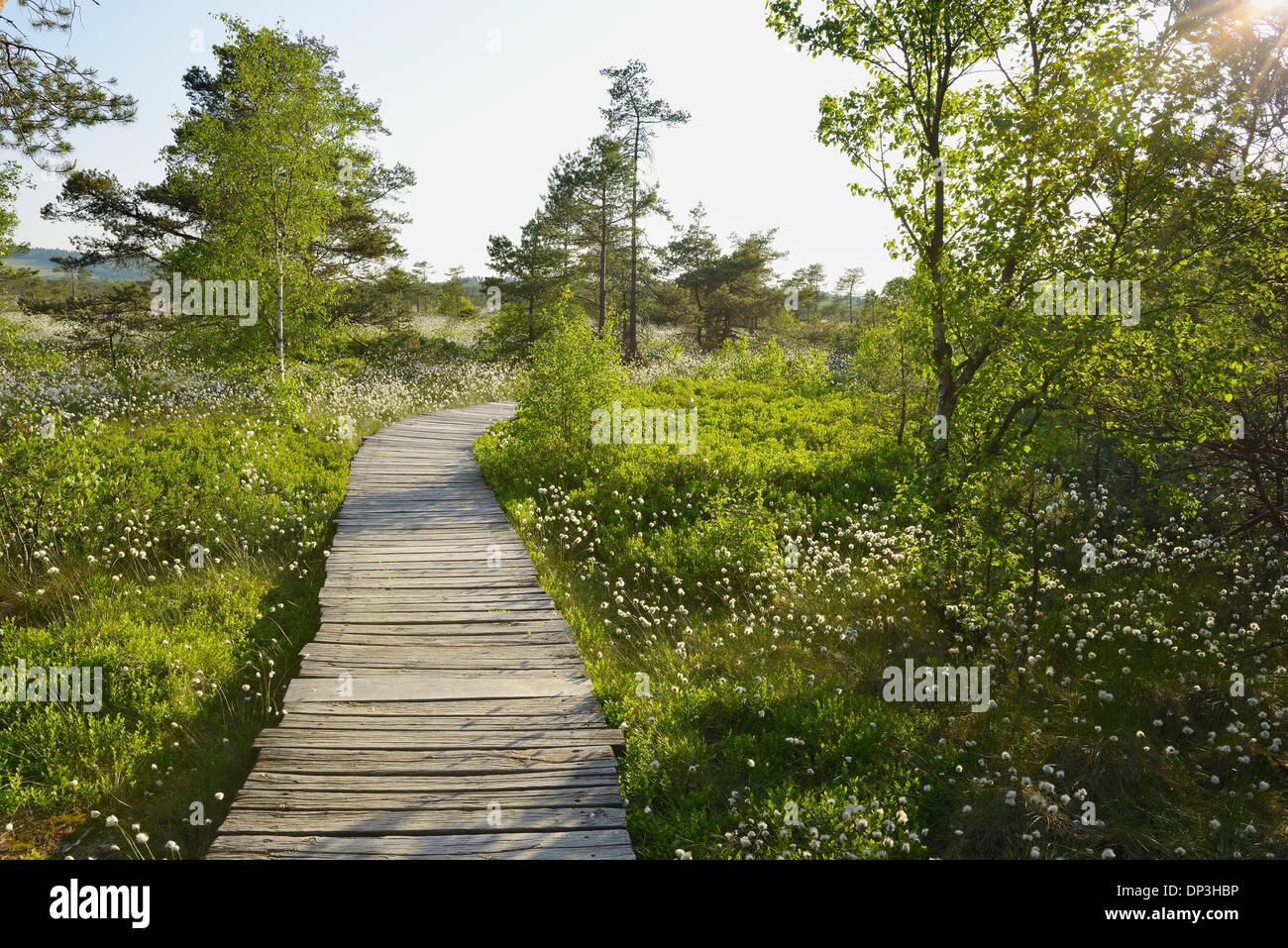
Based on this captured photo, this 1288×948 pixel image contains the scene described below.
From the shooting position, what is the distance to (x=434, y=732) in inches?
191

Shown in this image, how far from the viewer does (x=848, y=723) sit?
540 cm

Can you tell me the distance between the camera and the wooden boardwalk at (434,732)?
3.85 m

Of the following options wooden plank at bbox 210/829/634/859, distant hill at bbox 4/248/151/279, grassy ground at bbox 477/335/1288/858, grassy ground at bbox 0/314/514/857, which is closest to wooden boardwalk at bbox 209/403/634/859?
wooden plank at bbox 210/829/634/859

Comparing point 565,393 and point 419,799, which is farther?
point 565,393

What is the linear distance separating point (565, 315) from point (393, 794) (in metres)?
11.3

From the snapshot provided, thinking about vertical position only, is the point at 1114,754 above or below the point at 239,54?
below

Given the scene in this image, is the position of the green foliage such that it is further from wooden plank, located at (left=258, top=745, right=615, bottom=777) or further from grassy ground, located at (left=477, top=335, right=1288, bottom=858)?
wooden plank, located at (left=258, top=745, right=615, bottom=777)

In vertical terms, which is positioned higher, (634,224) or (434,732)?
(634,224)

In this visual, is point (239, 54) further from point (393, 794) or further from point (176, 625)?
point (393, 794)

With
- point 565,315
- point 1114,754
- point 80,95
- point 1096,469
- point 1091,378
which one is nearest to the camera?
point 1114,754

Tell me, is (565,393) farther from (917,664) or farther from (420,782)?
(420,782)

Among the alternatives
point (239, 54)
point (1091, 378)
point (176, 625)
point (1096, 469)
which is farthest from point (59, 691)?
point (239, 54)

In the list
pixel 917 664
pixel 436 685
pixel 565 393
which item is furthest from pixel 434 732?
pixel 565 393

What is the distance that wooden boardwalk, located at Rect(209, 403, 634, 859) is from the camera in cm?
385
